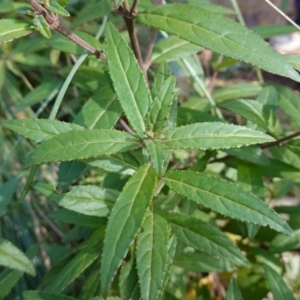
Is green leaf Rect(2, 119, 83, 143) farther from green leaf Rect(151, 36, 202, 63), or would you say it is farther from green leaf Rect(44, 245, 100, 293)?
green leaf Rect(151, 36, 202, 63)

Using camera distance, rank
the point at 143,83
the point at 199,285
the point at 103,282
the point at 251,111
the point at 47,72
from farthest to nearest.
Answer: the point at 47,72
the point at 199,285
the point at 251,111
the point at 143,83
the point at 103,282

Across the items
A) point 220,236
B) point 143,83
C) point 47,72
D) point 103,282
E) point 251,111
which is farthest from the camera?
point 47,72

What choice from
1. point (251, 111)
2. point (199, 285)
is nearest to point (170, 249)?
point (251, 111)

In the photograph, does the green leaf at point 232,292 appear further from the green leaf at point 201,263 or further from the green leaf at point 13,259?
the green leaf at point 13,259

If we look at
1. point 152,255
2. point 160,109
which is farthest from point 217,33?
point 152,255

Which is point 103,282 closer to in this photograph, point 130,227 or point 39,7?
point 130,227

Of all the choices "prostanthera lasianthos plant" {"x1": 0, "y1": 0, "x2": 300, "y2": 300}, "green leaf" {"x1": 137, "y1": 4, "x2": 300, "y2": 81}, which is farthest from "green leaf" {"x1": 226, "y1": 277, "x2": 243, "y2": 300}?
"green leaf" {"x1": 137, "y1": 4, "x2": 300, "y2": 81}
